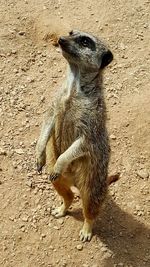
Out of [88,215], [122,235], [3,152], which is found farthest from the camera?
[3,152]

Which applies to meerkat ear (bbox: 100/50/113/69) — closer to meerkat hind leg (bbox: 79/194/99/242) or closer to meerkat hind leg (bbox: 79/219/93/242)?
meerkat hind leg (bbox: 79/194/99/242)

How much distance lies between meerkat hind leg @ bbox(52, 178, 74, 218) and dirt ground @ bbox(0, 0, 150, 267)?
1.9 inches

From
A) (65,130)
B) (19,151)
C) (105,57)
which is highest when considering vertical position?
(105,57)

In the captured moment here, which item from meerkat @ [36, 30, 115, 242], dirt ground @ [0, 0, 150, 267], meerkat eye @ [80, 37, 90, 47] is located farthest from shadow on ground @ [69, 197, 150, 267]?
meerkat eye @ [80, 37, 90, 47]

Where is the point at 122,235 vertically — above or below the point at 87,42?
below

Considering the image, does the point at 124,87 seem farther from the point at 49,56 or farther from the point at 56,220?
the point at 56,220

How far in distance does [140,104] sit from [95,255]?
1364 millimetres

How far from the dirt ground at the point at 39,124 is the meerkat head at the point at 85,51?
109 cm

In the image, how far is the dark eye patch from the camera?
2.99 meters

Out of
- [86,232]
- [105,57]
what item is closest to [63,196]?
[86,232]

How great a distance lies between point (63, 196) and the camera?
3439 mm

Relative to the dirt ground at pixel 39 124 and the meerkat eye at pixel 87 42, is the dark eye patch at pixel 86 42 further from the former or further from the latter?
the dirt ground at pixel 39 124

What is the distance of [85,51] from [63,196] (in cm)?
100

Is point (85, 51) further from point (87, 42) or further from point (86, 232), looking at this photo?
point (86, 232)
